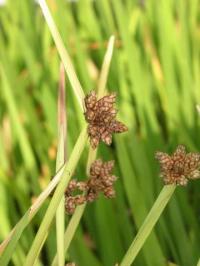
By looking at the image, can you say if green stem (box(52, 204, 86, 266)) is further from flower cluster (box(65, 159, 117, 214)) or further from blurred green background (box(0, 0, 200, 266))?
blurred green background (box(0, 0, 200, 266))

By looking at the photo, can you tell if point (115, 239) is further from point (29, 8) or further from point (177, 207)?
point (29, 8)

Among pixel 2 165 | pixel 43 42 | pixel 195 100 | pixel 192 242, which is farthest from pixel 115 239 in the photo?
pixel 43 42

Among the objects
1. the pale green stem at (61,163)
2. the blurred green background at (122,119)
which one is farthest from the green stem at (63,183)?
the blurred green background at (122,119)

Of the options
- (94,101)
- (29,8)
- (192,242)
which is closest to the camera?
(94,101)

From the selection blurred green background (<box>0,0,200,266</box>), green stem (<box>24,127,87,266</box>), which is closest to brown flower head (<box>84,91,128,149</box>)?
green stem (<box>24,127,87,266</box>)

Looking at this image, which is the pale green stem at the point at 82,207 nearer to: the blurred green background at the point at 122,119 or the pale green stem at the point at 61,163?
the pale green stem at the point at 61,163

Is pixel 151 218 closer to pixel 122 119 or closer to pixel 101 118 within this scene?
pixel 101 118

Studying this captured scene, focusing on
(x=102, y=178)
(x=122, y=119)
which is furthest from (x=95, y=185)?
(x=122, y=119)
